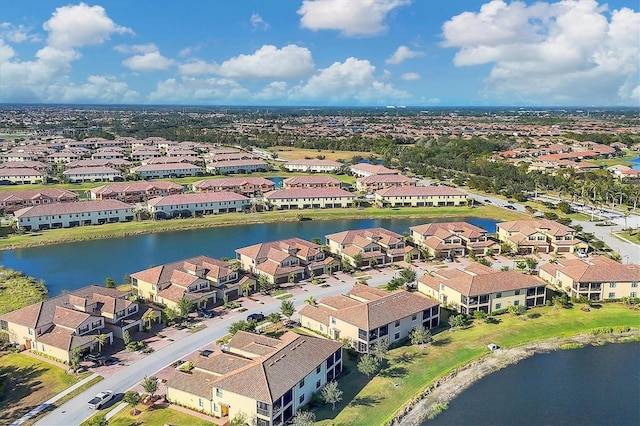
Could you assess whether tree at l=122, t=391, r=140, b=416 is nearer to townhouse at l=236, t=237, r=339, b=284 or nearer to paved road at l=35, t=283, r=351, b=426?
paved road at l=35, t=283, r=351, b=426

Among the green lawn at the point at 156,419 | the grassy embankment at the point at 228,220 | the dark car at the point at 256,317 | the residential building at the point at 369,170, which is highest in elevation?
the residential building at the point at 369,170

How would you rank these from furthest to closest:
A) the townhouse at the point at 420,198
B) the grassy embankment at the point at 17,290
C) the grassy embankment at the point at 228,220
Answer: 1. the townhouse at the point at 420,198
2. the grassy embankment at the point at 228,220
3. the grassy embankment at the point at 17,290

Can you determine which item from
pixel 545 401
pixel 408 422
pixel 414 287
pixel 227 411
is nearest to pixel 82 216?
pixel 414 287

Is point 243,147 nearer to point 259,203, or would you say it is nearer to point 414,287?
point 259,203

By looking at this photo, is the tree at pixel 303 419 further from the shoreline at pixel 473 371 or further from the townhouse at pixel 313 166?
the townhouse at pixel 313 166

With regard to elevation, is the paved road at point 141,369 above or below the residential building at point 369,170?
below

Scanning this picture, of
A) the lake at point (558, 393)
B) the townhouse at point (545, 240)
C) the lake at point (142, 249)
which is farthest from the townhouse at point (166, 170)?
the lake at point (558, 393)
